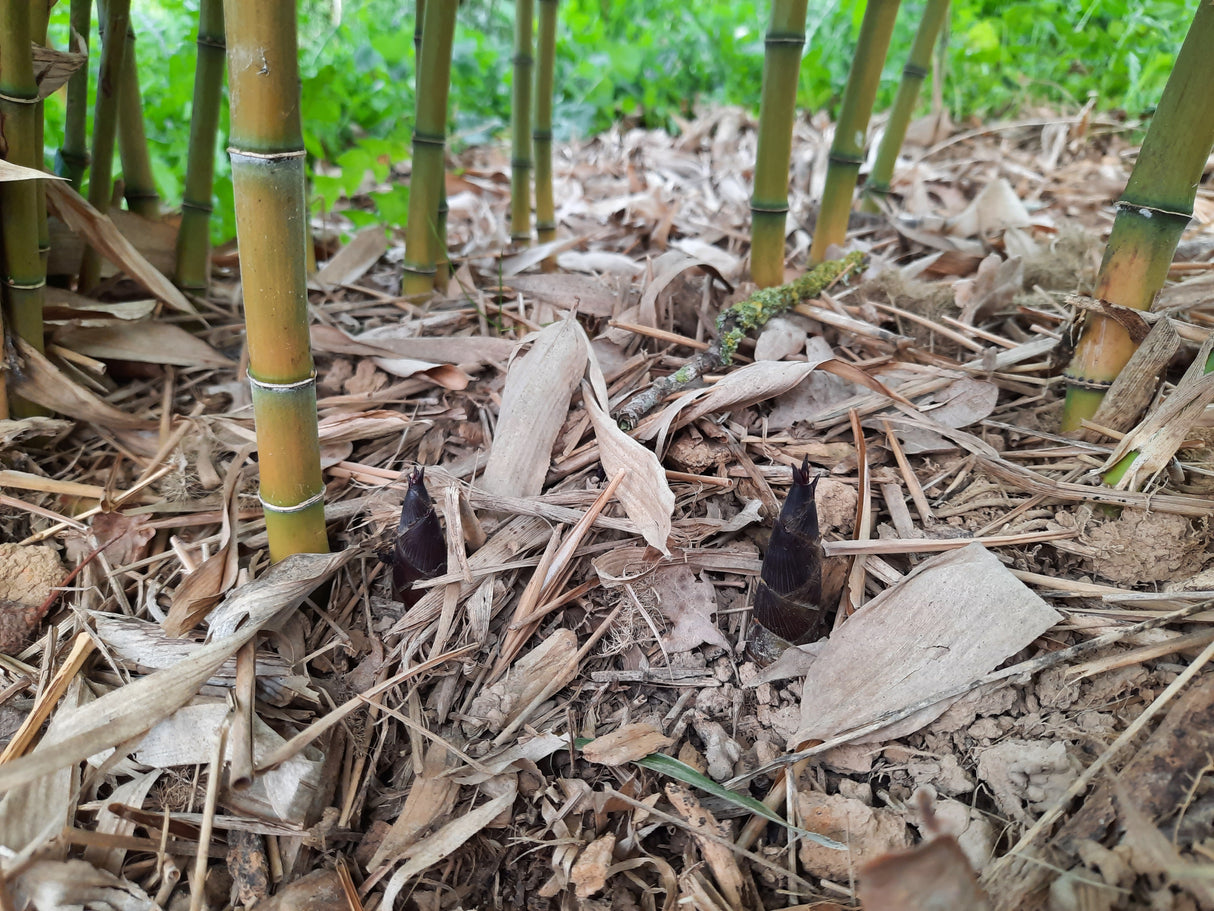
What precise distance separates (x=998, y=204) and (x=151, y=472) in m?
2.07

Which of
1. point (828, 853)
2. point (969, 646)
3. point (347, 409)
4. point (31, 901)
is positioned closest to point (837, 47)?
point (347, 409)

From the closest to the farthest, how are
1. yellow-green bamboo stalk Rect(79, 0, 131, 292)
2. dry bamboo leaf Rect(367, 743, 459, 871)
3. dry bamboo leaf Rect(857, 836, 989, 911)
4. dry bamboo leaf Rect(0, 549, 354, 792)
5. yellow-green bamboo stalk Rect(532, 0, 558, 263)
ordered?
1. dry bamboo leaf Rect(857, 836, 989, 911)
2. dry bamboo leaf Rect(0, 549, 354, 792)
3. dry bamboo leaf Rect(367, 743, 459, 871)
4. yellow-green bamboo stalk Rect(79, 0, 131, 292)
5. yellow-green bamboo stalk Rect(532, 0, 558, 263)

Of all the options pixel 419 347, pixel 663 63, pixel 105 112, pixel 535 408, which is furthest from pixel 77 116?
pixel 663 63

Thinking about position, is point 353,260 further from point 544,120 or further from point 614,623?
point 614,623

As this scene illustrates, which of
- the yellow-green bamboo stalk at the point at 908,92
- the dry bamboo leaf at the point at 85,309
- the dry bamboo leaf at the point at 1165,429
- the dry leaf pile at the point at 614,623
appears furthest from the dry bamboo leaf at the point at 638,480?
the yellow-green bamboo stalk at the point at 908,92

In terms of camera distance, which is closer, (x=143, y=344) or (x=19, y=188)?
(x=19, y=188)

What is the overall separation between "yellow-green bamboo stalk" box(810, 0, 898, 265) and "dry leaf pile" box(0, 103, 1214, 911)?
238mm

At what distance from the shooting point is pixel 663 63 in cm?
369

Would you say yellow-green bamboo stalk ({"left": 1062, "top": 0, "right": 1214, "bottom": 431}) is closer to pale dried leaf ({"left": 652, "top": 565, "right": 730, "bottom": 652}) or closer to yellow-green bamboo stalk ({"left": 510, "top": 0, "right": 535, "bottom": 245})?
pale dried leaf ({"left": 652, "top": 565, "right": 730, "bottom": 652})

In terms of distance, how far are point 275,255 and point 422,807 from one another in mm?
695

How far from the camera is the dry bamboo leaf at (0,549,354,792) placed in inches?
32.7

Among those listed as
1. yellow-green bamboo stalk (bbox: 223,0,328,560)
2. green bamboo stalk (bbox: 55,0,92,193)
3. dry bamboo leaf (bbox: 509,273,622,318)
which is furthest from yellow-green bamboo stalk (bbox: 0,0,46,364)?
dry bamboo leaf (bbox: 509,273,622,318)

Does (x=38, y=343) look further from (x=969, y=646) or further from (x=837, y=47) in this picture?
(x=837, y=47)

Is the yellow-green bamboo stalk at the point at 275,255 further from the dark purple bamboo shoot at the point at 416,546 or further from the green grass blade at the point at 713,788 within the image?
the green grass blade at the point at 713,788
